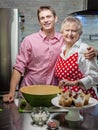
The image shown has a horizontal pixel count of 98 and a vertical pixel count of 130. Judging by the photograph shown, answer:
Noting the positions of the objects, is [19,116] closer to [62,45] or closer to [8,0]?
[62,45]

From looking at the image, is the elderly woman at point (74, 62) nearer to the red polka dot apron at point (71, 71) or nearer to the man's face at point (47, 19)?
the red polka dot apron at point (71, 71)

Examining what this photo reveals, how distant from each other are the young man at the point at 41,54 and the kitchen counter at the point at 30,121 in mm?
506

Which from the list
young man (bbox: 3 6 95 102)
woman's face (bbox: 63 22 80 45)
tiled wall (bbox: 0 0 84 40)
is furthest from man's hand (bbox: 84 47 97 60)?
tiled wall (bbox: 0 0 84 40)

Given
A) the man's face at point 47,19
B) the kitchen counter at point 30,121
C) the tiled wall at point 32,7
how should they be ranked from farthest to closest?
the tiled wall at point 32,7
the man's face at point 47,19
the kitchen counter at point 30,121

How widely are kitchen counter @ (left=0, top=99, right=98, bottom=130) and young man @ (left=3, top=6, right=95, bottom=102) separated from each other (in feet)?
1.66

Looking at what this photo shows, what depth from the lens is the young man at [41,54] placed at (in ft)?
6.52

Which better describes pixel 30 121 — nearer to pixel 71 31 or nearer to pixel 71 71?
pixel 71 71

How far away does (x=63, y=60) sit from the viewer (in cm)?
189

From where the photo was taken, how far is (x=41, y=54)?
6.57 feet

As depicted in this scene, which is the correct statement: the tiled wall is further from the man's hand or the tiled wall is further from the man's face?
the man's hand

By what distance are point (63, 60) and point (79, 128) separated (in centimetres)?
73

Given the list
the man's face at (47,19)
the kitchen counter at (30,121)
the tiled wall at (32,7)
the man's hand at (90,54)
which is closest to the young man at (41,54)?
the man's face at (47,19)

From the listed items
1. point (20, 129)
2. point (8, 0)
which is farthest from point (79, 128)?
point (8, 0)

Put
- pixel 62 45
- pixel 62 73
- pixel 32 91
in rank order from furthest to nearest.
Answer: pixel 62 45, pixel 62 73, pixel 32 91
